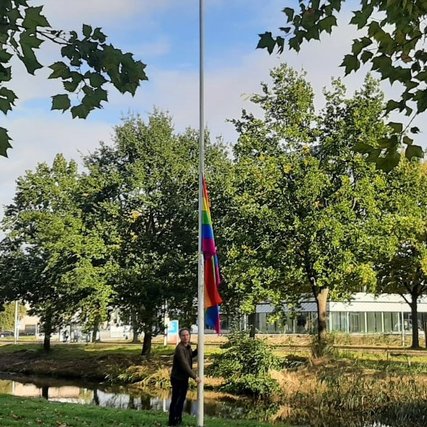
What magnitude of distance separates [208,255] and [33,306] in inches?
1013

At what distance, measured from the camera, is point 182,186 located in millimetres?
30828

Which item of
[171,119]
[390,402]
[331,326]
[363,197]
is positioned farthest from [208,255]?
[331,326]

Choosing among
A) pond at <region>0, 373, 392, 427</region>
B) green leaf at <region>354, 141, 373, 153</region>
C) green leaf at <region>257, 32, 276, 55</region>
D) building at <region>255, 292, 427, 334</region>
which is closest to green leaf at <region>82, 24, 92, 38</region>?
green leaf at <region>257, 32, 276, 55</region>

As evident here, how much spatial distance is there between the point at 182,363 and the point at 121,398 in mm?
12160

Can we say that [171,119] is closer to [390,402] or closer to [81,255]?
[81,255]

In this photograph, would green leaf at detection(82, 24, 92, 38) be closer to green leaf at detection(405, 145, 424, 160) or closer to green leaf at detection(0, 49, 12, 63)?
green leaf at detection(0, 49, 12, 63)

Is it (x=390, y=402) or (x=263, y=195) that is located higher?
(x=263, y=195)

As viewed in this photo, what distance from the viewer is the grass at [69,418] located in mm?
10666

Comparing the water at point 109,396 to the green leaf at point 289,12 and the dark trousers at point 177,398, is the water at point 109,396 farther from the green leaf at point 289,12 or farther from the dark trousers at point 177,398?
the green leaf at point 289,12

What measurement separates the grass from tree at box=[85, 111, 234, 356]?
49.2ft

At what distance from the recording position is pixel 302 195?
2353 centimetres

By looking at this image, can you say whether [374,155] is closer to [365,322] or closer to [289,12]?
[289,12]

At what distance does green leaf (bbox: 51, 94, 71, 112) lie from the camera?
3939 millimetres

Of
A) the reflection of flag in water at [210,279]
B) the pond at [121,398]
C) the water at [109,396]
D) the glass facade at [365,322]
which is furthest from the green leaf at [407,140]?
the glass facade at [365,322]
